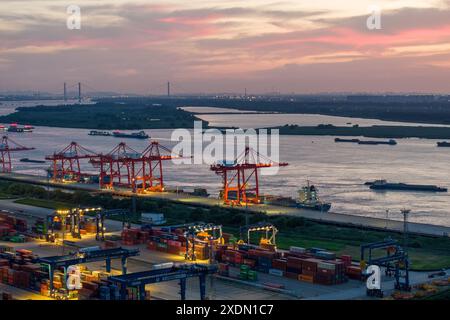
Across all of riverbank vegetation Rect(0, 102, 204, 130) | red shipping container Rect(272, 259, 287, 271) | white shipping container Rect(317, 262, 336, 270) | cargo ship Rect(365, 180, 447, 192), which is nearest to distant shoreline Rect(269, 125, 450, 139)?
riverbank vegetation Rect(0, 102, 204, 130)

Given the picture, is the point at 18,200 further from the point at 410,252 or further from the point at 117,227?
the point at 410,252

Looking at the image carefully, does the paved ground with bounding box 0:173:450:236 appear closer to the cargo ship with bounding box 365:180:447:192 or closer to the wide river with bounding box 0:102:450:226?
the wide river with bounding box 0:102:450:226

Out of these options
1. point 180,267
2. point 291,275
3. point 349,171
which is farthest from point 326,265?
point 349,171

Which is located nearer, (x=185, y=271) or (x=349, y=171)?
(x=185, y=271)

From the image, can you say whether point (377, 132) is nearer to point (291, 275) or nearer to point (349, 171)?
point (349, 171)

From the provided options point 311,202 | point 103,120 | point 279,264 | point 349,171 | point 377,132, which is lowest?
point 279,264

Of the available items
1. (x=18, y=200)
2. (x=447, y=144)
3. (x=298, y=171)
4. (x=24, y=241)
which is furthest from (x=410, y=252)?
(x=447, y=144)
